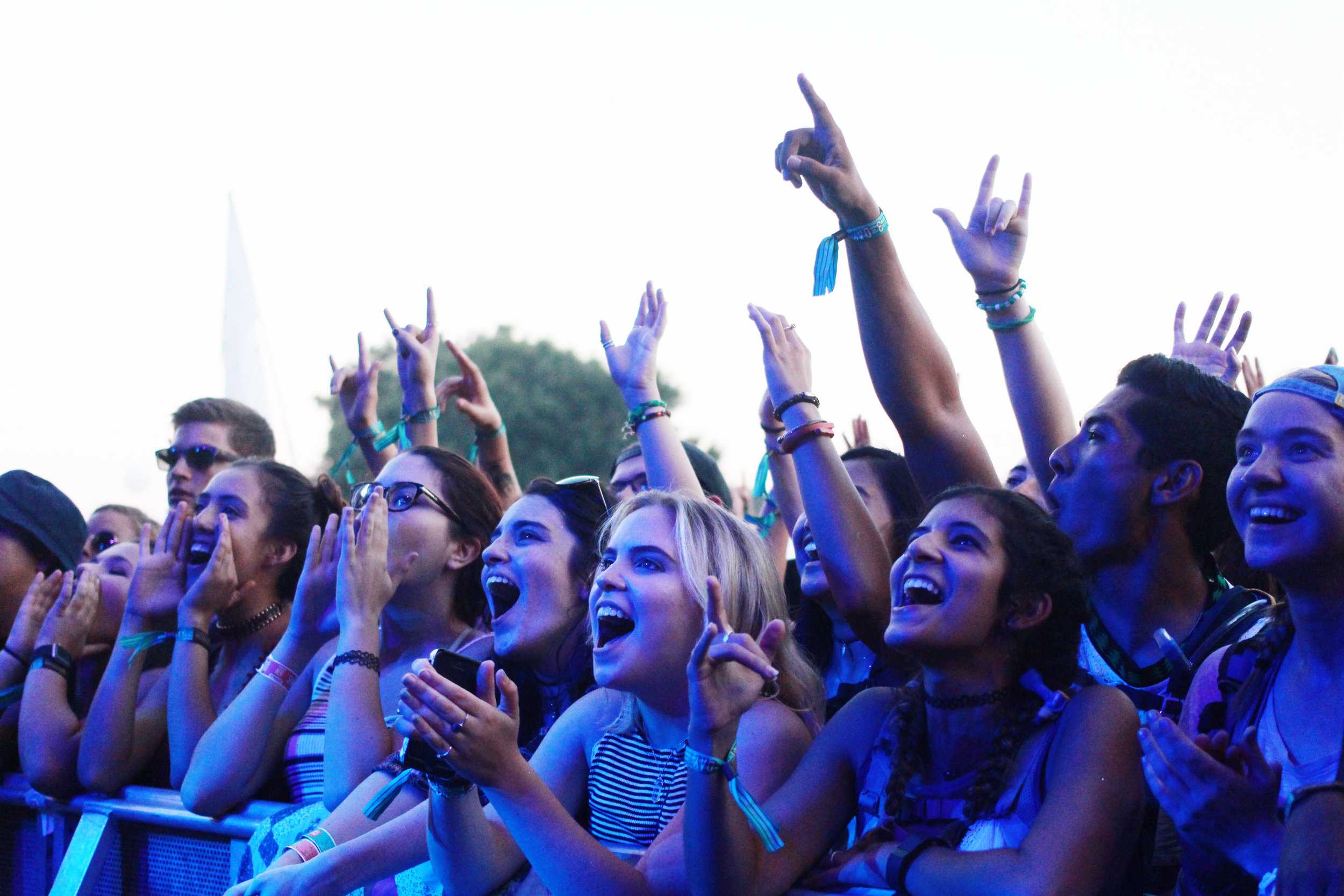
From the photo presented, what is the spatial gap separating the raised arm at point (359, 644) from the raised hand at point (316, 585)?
0.12 metres

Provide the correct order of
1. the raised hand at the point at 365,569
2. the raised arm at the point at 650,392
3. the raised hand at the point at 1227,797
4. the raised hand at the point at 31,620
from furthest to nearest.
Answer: the raised hand at the point at 31,620, the raised arm at the point at 650,392, the raised hand at the point at 365,569, the raised hand at the point at 1227,797

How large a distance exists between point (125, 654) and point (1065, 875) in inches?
121

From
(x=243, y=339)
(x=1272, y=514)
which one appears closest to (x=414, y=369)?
(x=1272, y=514)

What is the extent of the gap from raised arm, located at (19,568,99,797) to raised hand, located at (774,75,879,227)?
2.79 meters

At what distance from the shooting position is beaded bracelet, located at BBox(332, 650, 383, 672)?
3568 millimetres

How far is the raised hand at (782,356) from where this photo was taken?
131 inches

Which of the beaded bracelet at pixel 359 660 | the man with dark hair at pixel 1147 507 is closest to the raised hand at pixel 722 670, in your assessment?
the man with dark hair at pixel 1147 507

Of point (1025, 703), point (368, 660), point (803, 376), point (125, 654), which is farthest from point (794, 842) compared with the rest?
point (125, 654)

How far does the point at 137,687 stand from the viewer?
416 centimetres

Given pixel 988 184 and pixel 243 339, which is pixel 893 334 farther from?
pixel 243 339

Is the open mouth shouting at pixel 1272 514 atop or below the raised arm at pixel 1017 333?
below

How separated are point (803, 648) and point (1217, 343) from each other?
1524mm

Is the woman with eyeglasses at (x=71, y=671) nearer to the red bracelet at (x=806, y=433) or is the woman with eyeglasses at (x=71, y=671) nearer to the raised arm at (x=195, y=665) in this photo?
the raised arm at (x=195, y=665)

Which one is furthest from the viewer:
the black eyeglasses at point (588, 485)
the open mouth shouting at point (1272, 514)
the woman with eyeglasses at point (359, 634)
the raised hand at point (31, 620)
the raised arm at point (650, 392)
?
the raised hand at point (31, 620)
